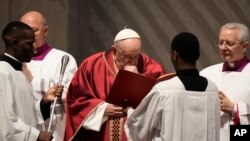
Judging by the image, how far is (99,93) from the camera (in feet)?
23.0

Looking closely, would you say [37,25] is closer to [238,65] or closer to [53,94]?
[53,94]

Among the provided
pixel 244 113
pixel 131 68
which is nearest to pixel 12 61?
pixel 131 68

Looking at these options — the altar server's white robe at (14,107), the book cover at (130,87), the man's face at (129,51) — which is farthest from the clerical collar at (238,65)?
the altar server's white robe at (14,107)

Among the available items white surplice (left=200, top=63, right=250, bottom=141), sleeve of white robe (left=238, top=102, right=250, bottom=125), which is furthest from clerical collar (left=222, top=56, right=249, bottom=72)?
sleeve of white robe (left=238, top=102, right=250, bottom=125)

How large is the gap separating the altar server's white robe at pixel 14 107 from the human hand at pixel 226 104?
1.71m

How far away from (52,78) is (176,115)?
251cm

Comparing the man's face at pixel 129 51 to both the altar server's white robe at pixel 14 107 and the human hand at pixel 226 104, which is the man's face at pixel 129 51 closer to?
the human hand at pixel 226 104

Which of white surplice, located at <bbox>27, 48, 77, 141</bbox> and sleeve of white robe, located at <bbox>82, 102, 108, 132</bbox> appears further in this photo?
white surplice, located at <bbox>27, 48, 77, 141</bbox>

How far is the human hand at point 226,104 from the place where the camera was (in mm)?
6867

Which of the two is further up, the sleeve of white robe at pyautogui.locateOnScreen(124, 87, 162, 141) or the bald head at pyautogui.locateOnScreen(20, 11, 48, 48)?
the bald head at pyautogui.locateOnScreen(20, 11, 48, 48)

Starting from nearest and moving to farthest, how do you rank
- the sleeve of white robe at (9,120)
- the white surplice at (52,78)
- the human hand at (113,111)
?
the sleeve of white robe at (9,120), the human hand at (113,111), the white surplice at (52,78)

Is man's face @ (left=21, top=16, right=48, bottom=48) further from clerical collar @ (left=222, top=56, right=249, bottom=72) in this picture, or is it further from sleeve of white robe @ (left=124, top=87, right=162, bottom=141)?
sleeve of white robe @ (left=124, top=87, right=162, bottom=141)

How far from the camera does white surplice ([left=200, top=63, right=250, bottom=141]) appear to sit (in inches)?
276

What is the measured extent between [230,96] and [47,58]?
191 cm
